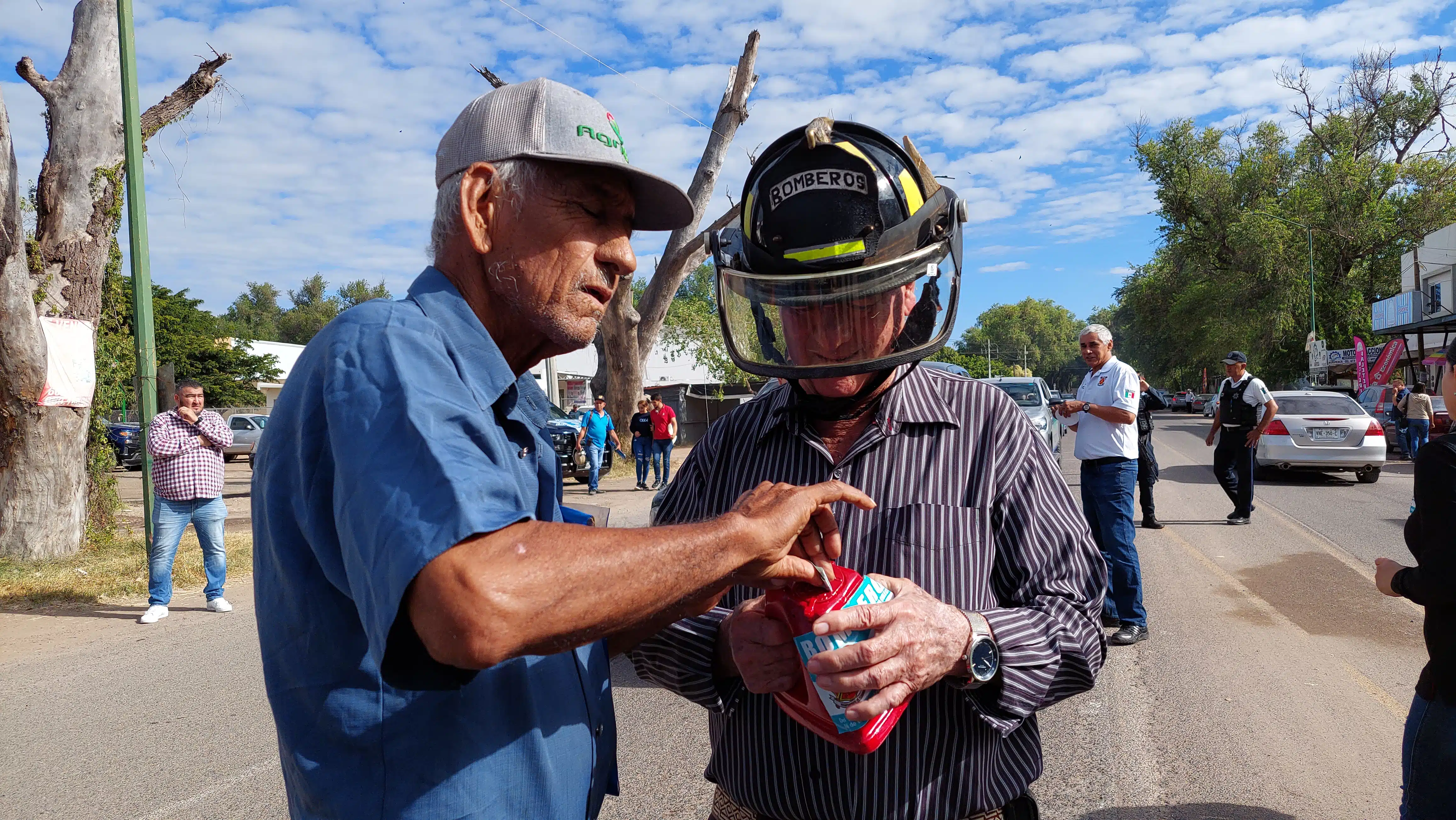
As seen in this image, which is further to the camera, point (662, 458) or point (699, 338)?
point (699, 338)

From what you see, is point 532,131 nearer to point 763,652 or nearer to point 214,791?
point 763,652

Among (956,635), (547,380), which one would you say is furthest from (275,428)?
(547,380)

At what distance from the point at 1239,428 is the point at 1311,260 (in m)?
32.7

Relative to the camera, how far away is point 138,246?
8477mm

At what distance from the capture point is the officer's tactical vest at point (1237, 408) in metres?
9.41

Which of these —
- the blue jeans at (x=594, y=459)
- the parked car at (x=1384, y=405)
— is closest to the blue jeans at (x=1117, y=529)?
the blue jeans at (x=594, y=459)

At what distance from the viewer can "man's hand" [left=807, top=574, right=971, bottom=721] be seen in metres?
1.41

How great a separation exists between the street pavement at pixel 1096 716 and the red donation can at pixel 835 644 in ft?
7.46

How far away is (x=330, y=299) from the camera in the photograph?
105812 millimetres

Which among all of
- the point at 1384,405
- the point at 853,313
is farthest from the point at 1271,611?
the point at 1384,405

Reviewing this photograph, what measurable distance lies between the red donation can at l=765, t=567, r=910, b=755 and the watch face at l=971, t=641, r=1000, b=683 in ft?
0.44

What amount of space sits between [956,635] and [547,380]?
1058 inches

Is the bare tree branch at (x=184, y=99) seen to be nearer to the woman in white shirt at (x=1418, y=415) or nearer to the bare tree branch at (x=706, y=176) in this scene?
the bare tree branch at (x=706, y=176)

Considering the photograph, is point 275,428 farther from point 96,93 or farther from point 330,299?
point 330,299
